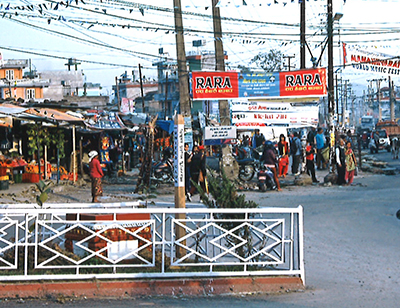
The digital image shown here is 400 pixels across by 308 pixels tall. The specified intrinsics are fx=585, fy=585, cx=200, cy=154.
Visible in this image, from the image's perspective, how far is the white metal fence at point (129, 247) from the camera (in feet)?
23.6

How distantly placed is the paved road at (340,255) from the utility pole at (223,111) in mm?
2550

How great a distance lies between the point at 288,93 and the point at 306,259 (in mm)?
13684

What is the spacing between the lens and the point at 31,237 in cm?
776

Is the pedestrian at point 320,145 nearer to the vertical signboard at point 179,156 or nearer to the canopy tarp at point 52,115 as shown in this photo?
the canopy tarp at point 52,115

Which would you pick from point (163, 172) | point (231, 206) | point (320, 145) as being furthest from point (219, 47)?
point (231, 206)

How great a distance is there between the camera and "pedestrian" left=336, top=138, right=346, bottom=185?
753 inches

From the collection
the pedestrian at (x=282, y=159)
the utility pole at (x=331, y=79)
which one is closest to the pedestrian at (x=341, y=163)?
the utility pole at (x=331, y=79)

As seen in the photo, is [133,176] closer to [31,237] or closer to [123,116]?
[123,116]

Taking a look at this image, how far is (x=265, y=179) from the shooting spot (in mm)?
18938

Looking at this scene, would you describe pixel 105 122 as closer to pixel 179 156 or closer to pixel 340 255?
pixel 340 255

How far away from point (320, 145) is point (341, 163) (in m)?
6.22

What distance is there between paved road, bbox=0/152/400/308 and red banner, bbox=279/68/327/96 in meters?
5.37

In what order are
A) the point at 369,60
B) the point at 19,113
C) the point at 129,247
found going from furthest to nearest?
the point at 369,60
the point at 19,113
the point at 129,247

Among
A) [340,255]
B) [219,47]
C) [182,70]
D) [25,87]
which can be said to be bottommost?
[340,255]
